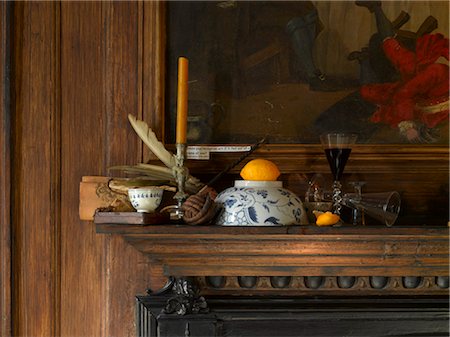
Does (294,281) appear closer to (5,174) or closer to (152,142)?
(152,142)

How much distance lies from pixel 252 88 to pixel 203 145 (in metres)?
0.19

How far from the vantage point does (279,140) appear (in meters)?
1.58

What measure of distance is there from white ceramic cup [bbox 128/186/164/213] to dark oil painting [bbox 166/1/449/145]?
9.1 inches

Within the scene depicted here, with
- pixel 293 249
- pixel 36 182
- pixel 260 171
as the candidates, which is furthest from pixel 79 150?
pixel 293 249

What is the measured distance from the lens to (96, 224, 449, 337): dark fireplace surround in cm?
132

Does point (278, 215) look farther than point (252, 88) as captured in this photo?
No

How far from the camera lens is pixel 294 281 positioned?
1433 mm

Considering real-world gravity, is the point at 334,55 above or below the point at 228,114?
above

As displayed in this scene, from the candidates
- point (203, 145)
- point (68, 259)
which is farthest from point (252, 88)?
point (68, 259)

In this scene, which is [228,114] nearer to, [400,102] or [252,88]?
[252,88]

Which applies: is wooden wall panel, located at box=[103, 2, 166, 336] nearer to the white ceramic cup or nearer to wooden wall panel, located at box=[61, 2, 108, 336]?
wooden wall panel, located at box=[61, 2, 108, 336]

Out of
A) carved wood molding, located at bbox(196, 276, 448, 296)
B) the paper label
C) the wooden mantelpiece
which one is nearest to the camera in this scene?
the wooden mantelpiece

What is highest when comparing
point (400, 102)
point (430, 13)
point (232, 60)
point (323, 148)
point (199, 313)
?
point (430, 13)

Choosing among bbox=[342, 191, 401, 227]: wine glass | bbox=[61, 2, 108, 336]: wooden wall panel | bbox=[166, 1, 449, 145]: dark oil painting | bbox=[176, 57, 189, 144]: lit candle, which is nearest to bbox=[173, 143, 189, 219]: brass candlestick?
bbox=[176, 57, 189, 144]: lit candle
